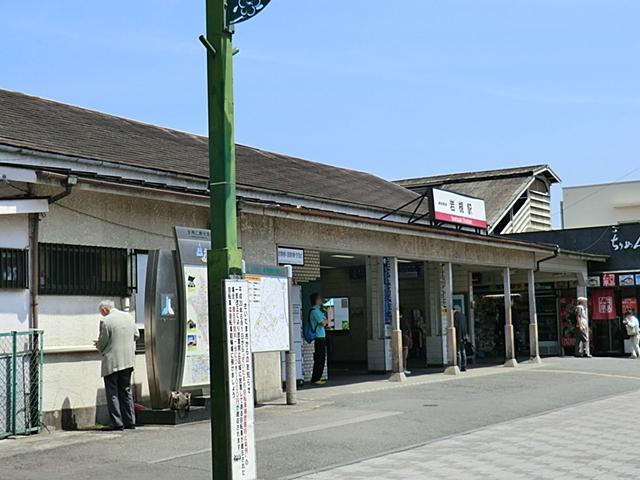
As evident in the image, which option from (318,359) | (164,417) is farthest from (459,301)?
(164,417)

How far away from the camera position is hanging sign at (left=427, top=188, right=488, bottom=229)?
21.7 m

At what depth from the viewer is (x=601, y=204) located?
44594 millimetres

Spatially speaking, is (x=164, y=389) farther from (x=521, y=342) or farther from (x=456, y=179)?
(x=456, y=179)

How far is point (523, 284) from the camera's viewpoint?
1235 inches

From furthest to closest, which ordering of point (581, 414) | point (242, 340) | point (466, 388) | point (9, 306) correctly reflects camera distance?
point (466, 388)
point (581, 414)
point (9, 306)
point (242, 340)

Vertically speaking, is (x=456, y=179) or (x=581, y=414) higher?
(x=456, y=179)

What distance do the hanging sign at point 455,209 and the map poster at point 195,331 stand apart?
31.7 ft

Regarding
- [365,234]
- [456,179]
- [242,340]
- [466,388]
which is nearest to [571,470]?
[242,340]

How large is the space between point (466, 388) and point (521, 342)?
48.1ft

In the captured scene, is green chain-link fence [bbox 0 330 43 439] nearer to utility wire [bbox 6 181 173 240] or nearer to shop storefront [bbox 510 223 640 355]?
utility wire [bbox 6 181 173 240]

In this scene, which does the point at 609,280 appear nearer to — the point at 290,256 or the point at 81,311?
the point at 290,256

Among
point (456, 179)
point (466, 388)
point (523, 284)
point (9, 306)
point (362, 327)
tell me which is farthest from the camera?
point (456, 179)

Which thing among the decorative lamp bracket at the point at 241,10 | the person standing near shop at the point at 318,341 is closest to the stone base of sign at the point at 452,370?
the person standing near shop at the point at 318,341

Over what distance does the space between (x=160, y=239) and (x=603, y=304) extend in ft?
68.6
